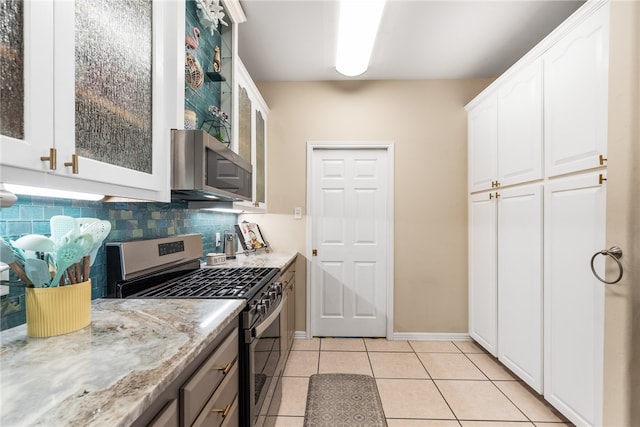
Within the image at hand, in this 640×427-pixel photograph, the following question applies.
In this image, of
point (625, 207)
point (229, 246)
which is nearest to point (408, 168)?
point (229, 246)

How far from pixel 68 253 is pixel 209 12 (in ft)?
4.96

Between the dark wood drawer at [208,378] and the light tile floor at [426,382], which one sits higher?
the dark wood drawer at [208,378]

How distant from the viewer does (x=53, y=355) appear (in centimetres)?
74

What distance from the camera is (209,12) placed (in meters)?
1.74

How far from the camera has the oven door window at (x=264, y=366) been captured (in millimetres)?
1407

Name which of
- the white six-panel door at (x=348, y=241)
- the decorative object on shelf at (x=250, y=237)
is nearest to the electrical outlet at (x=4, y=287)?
the decorative object on shelf at (x=250, y=237)

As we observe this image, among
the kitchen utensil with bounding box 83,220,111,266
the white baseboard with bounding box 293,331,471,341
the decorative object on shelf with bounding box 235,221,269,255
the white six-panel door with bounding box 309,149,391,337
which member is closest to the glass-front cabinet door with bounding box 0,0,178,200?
the kitchen utensil with bounding box 83,220,111,266

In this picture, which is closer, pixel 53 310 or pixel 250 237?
pixel 53 310

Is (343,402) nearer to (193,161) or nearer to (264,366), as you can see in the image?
(264,366)

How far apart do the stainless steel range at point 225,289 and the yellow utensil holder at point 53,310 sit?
0.41 meters

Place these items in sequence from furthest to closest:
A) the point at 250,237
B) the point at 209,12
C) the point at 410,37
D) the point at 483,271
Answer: the point at 250,237
the point at 483,271
the point at 410,37
the point at 209,12

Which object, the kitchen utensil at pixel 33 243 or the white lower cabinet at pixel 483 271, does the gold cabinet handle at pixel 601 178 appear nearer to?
the white lower cabinet at pixel 483 271

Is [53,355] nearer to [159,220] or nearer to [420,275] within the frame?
[159,220]

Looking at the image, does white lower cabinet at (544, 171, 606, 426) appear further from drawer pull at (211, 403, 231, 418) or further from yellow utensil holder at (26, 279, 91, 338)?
yellow utensil holder at (26, 279, 91, 338)
